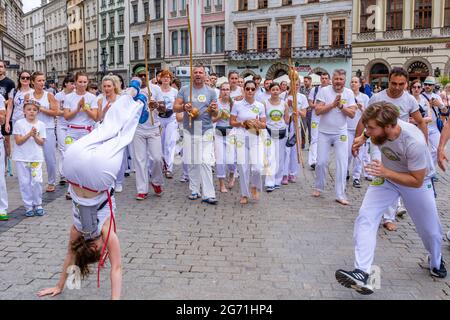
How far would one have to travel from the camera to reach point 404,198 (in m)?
4.63

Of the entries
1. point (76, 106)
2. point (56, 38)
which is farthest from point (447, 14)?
point (56, 38)

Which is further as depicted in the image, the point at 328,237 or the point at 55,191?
the point at 55,191

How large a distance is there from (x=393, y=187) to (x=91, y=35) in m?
67.7

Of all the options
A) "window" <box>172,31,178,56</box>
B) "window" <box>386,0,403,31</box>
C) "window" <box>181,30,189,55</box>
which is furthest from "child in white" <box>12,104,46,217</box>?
"window" <box>172,31,178,56</box>

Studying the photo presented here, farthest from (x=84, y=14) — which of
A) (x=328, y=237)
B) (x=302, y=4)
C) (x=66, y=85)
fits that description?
(x=328, y=237)

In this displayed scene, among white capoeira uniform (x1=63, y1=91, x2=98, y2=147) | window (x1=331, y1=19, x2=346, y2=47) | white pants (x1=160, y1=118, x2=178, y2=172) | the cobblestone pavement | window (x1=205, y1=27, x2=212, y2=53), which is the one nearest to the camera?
the cobblestone pavement

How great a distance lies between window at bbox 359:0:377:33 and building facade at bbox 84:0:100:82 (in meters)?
37.4

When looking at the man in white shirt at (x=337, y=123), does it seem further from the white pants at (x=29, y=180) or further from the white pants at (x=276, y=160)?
the white pants at (x=29, y=180)

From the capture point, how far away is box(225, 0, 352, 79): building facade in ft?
129

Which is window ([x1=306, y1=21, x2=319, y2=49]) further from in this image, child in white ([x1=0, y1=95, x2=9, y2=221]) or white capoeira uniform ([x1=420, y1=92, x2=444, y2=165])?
child in white ([x1=0, y1=95, x2=9, y2=221])

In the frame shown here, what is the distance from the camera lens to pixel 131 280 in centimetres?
462

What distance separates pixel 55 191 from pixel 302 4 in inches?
1422

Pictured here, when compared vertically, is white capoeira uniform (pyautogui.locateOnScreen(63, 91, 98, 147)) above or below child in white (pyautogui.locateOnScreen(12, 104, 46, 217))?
above
